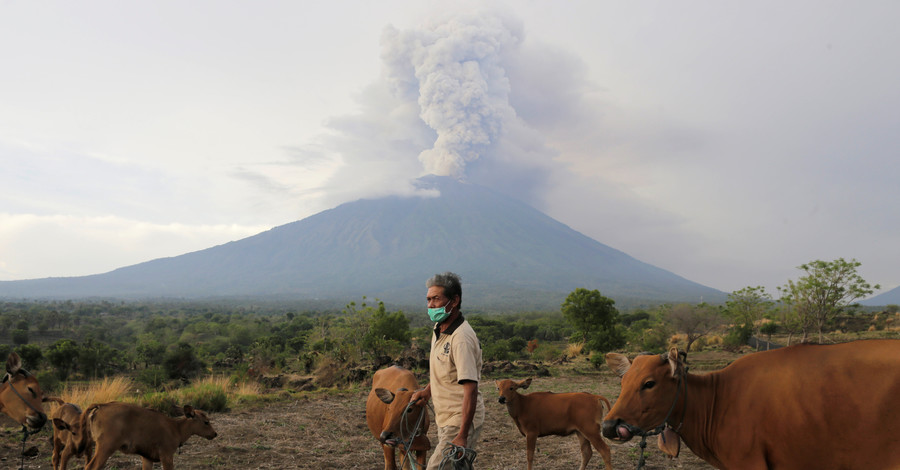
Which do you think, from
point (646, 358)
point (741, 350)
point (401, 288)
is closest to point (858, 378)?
point (646, 358)

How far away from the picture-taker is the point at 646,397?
10.7 feet

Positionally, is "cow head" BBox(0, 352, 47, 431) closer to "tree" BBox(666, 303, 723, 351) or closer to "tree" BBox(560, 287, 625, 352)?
"tree" BBox(560, 287, 625, 352)

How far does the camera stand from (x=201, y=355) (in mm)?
28844

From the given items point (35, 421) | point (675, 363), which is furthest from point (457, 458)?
point (35, 421)

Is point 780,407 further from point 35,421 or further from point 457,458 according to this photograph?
point 35,421

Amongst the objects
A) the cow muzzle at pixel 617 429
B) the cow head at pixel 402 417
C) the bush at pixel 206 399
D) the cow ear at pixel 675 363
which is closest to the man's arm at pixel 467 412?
the cow head at pixel 402 417

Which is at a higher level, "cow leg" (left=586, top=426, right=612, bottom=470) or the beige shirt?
the beige shirt

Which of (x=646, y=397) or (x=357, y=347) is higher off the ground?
(x=646, y=397)

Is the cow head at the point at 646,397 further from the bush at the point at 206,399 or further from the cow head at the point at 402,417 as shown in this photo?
the bush at the point at 206,399

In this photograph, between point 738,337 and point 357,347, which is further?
point 738,337

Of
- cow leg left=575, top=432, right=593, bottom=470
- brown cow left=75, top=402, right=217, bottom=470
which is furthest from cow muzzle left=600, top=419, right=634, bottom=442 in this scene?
brown cow left=75, top=402, right=217, bottom=470

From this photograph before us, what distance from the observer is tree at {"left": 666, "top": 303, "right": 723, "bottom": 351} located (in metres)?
28.8

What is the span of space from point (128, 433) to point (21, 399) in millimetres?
1180

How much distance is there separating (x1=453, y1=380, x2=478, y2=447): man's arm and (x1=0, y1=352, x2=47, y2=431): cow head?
4.95m
